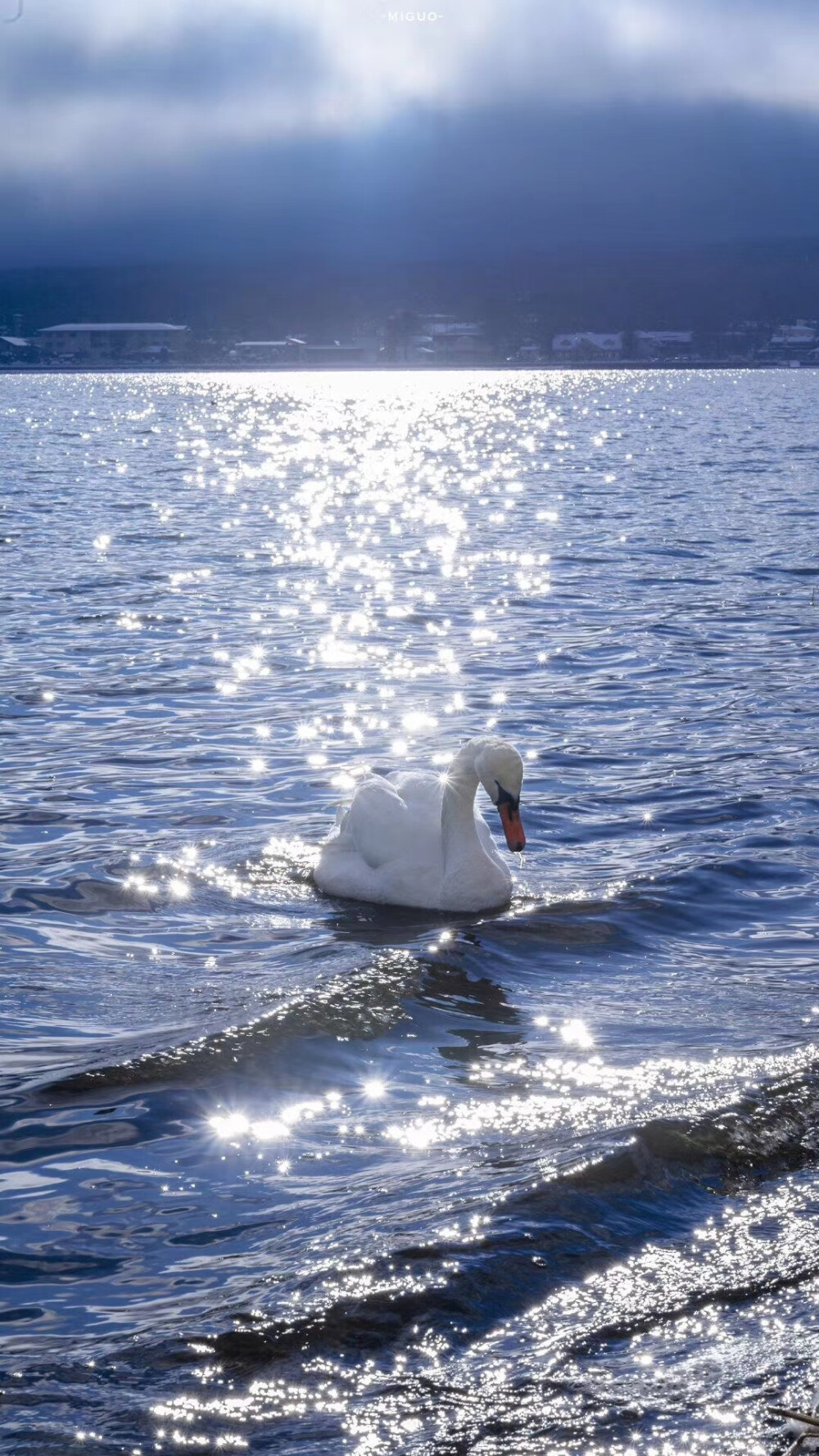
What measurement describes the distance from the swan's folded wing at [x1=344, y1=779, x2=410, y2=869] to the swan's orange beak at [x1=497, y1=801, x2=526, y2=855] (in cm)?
68

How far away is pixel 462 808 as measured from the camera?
9016 mm

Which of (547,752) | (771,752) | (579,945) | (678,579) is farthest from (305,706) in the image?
(678,579)

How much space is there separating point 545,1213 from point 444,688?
9680 mm

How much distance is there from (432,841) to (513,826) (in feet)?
2.27

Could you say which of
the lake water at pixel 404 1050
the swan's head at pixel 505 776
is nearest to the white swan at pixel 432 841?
the swan's head at pixel 505 776

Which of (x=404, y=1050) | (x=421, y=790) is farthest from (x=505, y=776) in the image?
(x=404, y=1050)

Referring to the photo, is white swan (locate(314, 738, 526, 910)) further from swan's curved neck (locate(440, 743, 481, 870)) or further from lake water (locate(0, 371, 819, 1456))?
lake water (locate(0, 371, 819, 1456))

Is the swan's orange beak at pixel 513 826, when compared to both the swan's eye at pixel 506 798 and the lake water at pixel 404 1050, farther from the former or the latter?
the lake water at pixel 404 1050

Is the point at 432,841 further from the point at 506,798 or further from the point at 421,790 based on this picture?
the point at 506,798

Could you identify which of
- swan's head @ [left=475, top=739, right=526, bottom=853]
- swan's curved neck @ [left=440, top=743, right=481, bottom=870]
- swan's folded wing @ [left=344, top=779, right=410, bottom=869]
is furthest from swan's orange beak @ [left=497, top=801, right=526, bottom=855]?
swan's folded wing @ [left=344, top=779, right=410, bottom=869]

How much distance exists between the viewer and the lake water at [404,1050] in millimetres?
4508

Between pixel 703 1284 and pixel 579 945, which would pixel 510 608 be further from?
pixel 703 1284

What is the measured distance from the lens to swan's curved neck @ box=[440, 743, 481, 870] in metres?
8.98

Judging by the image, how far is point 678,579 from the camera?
2147cm
